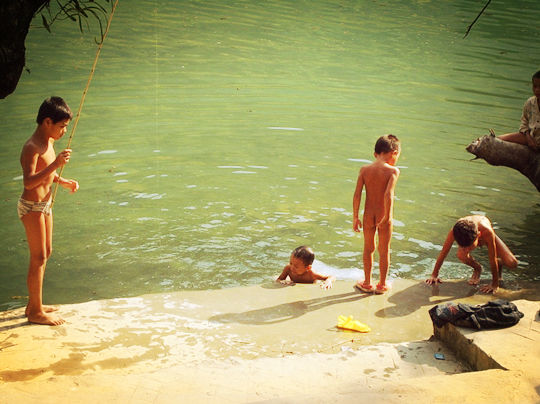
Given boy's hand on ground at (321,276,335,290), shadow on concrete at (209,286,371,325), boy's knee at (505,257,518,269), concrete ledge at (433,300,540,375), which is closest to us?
concrete ledge at (433,300,540,375)

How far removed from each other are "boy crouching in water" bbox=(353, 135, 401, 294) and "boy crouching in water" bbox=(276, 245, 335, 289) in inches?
17.3

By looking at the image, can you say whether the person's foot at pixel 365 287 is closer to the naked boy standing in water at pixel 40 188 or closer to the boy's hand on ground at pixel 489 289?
the boy's hand on ground at pixel 489 289

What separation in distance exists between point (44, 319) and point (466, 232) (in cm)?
398

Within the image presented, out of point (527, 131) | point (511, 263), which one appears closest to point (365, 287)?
point (511, 263)

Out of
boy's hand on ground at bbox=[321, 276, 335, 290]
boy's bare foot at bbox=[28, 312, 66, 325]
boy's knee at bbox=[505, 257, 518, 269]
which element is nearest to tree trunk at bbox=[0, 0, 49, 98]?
boy's bare foot at bbox=[28, 312, 66, 325]

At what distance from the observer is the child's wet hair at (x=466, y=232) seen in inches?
261

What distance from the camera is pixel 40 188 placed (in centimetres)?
521

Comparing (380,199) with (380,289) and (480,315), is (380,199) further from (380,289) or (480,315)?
(480,315)

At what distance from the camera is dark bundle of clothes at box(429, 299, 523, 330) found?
16.9ft

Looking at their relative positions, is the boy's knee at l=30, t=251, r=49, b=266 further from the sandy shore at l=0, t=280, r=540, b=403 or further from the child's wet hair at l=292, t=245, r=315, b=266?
the child's wet hair at l=292, t=245, r=315, b=266

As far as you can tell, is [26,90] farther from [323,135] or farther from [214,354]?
[214,354]

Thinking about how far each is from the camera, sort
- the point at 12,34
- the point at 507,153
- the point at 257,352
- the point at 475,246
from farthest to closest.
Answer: the point at 507,153
the point at 475,246
the point at 257,352
the point at 12,34

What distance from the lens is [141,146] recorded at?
35.2 feet

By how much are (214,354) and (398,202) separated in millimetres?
4823
